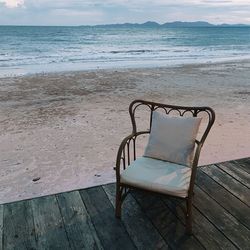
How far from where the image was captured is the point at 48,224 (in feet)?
8.69

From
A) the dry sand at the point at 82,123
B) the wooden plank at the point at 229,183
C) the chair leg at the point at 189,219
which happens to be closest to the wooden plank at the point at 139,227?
the chair leg at the point at 189,219

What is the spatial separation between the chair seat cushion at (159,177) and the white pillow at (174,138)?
9cm

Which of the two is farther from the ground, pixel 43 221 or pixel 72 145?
pixel 43 221

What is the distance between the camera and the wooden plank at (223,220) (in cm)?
244

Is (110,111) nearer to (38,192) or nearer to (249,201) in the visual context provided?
(38,192)

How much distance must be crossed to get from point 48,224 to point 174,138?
132cm

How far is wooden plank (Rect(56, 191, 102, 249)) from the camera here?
242cm

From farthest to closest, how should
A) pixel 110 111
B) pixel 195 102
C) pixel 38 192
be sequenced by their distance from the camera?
1. pixel 195 102
2. pixel 110 111
3. pixel 38 192

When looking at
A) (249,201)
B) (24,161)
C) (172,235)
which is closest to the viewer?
(172,235)

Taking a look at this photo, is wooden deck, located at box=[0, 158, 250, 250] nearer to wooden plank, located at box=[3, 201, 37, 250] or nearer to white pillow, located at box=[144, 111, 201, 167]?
wooden plank, located at box=[3, 201, 37, 250]

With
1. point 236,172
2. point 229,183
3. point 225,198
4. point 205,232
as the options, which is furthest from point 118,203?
point 236,172

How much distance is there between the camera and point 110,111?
23.7 feet

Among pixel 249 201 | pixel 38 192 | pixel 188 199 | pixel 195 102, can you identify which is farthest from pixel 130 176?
pixel 195 102

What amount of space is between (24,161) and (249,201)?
10.2 feet
